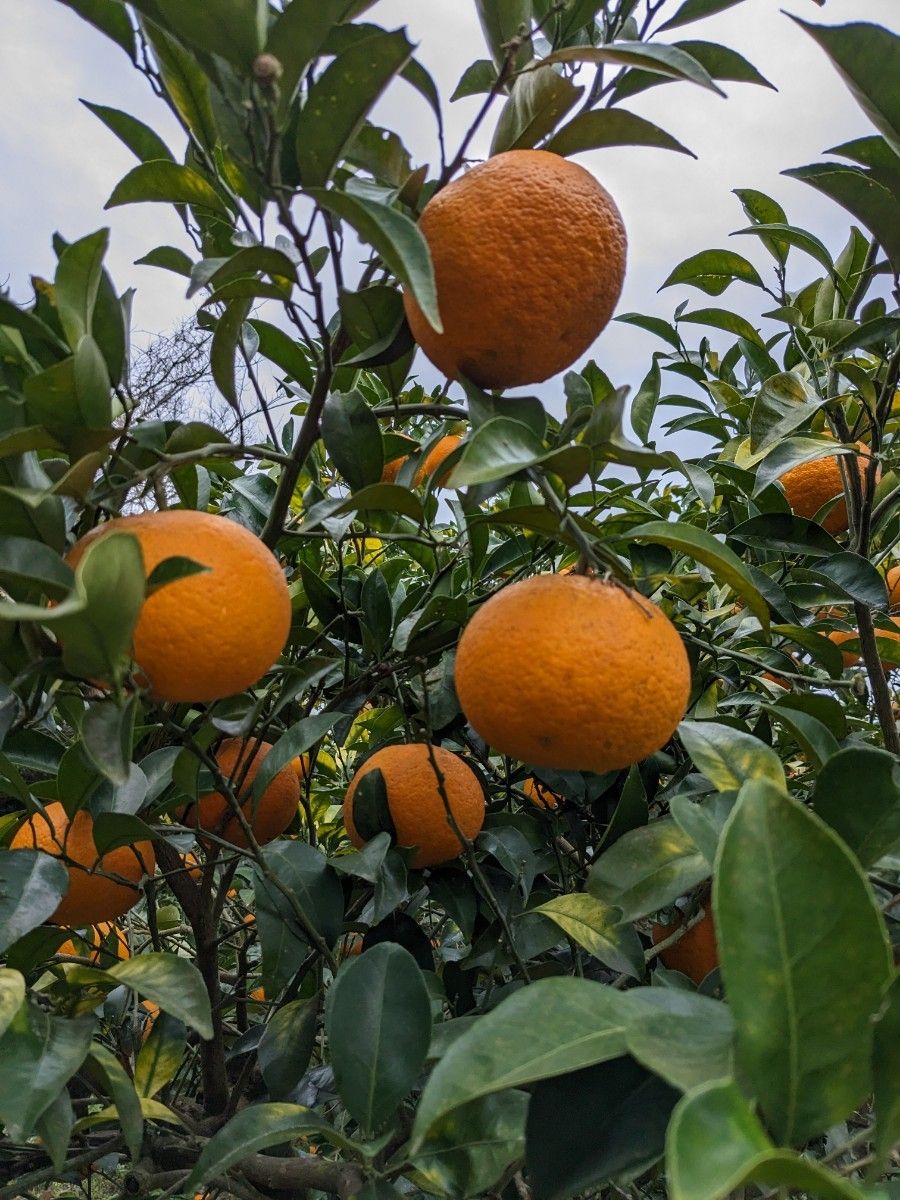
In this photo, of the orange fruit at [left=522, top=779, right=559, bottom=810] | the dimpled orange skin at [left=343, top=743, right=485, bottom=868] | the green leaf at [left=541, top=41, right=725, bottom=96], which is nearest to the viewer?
the green leaf at [left=541, top=41, right=725, bottom=96]

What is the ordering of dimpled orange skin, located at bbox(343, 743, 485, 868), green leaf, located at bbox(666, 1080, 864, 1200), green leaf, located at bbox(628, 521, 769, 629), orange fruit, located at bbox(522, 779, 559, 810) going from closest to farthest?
1. green leaf, located at bbox(666, 1080, 864, 1200)
2. green leaf, located at bbox(628, 521, 769, 629)
3. dimpled orange skin, located at bbox(343, 743, 485, 868)
4. orange fruit, located at bbox(522, 779, 559, 810)

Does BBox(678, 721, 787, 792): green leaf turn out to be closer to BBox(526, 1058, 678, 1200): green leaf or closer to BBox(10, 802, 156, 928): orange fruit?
BBox(526, 1058, 678, 1200): green leaf

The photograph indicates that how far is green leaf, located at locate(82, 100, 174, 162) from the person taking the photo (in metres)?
0.89

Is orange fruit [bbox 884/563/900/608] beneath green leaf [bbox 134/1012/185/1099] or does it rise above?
above

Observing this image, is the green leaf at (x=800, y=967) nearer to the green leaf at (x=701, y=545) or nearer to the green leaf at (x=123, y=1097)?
the green leaf at (x=701, y=545)

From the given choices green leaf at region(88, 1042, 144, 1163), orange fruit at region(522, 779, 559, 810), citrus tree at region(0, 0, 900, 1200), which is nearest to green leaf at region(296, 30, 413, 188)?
citrus tree at region(0, 0, 900, 1200)

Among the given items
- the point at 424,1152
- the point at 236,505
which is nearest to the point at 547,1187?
the point at 424,1152

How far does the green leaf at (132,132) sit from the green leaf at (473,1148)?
0.87 metres

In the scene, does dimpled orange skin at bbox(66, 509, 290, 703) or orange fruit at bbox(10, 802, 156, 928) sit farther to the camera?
orange fruit at bbox(10, 802, 156, 928)

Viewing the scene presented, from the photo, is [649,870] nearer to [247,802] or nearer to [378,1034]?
[378,1034]

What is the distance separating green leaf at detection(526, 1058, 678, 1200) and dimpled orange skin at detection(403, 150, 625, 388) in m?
0.50

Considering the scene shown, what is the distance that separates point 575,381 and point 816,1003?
70 centimetres

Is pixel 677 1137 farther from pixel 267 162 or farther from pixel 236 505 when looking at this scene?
pixel 236 505

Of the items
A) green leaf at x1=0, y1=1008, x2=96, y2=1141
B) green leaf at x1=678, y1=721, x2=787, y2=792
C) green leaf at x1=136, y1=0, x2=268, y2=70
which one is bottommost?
green leaf at x1=0, y1=1008, x2=96, y2=1141
